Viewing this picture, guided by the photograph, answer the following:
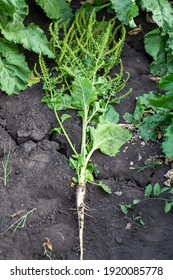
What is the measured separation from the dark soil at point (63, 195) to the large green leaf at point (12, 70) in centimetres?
11

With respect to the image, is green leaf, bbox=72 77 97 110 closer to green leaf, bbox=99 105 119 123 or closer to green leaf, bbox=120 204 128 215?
green leaf, bbox=99 105 119 123

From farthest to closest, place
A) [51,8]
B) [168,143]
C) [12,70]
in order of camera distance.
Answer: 1. [51,8]
2. [12,70]
3. [168,143]

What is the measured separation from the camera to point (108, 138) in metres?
4.18

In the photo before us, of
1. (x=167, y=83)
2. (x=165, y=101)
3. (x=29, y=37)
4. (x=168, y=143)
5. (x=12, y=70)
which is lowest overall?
(x=168, y=143)

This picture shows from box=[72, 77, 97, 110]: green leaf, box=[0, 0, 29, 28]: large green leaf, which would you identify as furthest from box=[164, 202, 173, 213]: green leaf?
box=[0, 0, 29, 28]: large green leaf

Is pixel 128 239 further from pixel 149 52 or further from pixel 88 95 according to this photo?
pixel 149 52

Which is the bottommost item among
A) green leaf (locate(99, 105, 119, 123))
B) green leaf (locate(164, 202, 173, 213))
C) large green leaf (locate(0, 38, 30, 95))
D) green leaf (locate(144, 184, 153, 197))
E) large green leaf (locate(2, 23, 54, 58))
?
green leaf (locate(164, 202, 173, 213))

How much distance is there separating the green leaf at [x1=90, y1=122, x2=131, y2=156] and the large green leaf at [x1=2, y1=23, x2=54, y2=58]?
2.39 ft

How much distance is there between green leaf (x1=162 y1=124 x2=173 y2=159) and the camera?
4008 mm

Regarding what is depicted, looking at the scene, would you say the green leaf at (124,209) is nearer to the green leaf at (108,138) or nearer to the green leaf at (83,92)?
the green leaf at (108,138)

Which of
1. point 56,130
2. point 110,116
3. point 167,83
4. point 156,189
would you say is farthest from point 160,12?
point 156,189

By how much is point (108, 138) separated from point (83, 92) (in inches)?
14.1

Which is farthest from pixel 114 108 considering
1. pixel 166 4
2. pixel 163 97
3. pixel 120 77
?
pixel 166 4

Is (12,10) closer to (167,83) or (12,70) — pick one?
(12,70)
